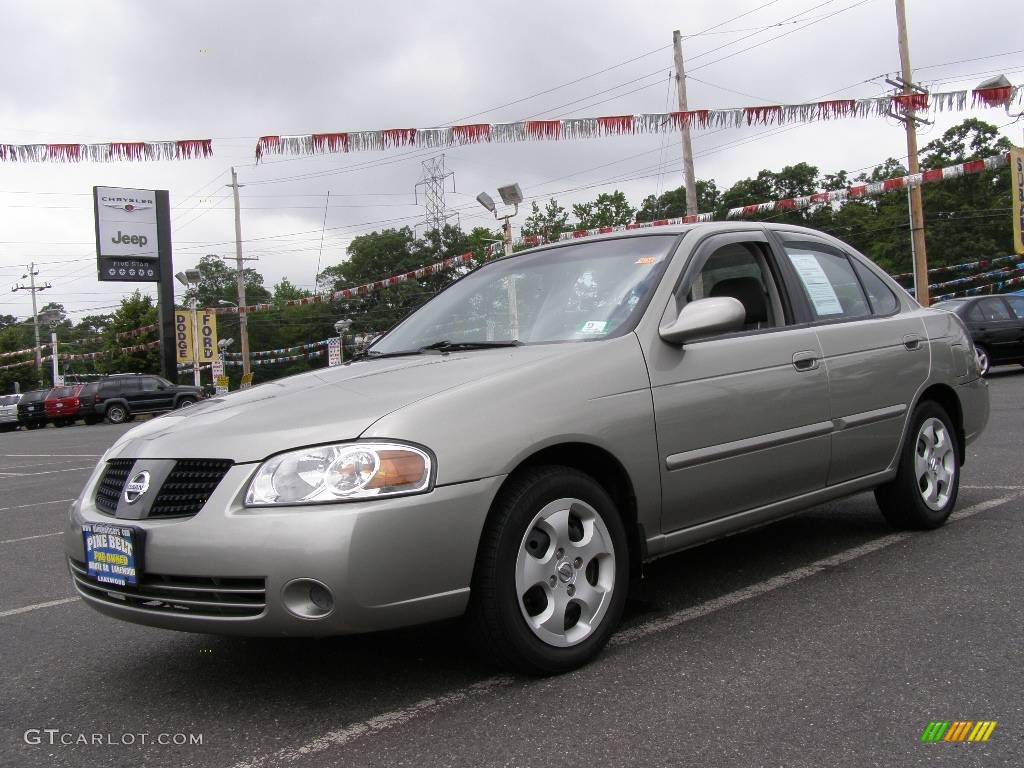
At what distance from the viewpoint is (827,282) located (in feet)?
15.3

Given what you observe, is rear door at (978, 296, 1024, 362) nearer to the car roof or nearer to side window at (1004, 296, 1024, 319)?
side window at (1004, 296, 1024, 319)

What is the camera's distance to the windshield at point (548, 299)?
3.72m

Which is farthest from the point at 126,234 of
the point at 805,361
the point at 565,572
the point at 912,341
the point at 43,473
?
the point at 565,572

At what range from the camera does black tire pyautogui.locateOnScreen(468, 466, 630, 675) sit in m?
2.91

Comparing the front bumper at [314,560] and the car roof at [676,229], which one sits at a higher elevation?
the car roof at [676,229]

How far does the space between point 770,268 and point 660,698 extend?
227 centimetres

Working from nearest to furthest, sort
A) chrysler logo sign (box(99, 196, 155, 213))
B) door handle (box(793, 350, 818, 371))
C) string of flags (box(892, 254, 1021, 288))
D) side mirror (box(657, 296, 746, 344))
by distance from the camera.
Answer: side mirror (box(657, 296, 746, 344)), door handle (box(793, 350, 818, 371)), chrysler logo sign (box(99, 196, 155, 213)), string of flags (box(892, 254, 1021, 288))

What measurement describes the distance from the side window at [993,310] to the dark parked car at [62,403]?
2900 centimetres

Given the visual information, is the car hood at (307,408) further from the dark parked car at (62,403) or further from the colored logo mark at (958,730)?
the dark parked car at (62,403)

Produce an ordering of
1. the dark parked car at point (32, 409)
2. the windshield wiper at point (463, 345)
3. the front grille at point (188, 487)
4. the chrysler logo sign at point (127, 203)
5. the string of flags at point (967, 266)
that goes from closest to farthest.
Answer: the front grille at point (188, 487)
the windshield wiper at point (463, 345)
the dark parked car at point (32, 409)
the chrysler logo sign at point (127, 203)
the string of flags at point (967, 266)

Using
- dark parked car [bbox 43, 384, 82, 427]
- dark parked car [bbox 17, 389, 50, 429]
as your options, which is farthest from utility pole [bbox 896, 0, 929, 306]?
dark parked car [bbox 17, 389, 50, 429]

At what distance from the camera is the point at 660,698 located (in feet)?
9.34

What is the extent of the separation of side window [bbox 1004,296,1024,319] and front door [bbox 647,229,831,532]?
1597 centimetres

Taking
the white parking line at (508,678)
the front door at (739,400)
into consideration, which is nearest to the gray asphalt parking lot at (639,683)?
the white parking line at (508,678)
